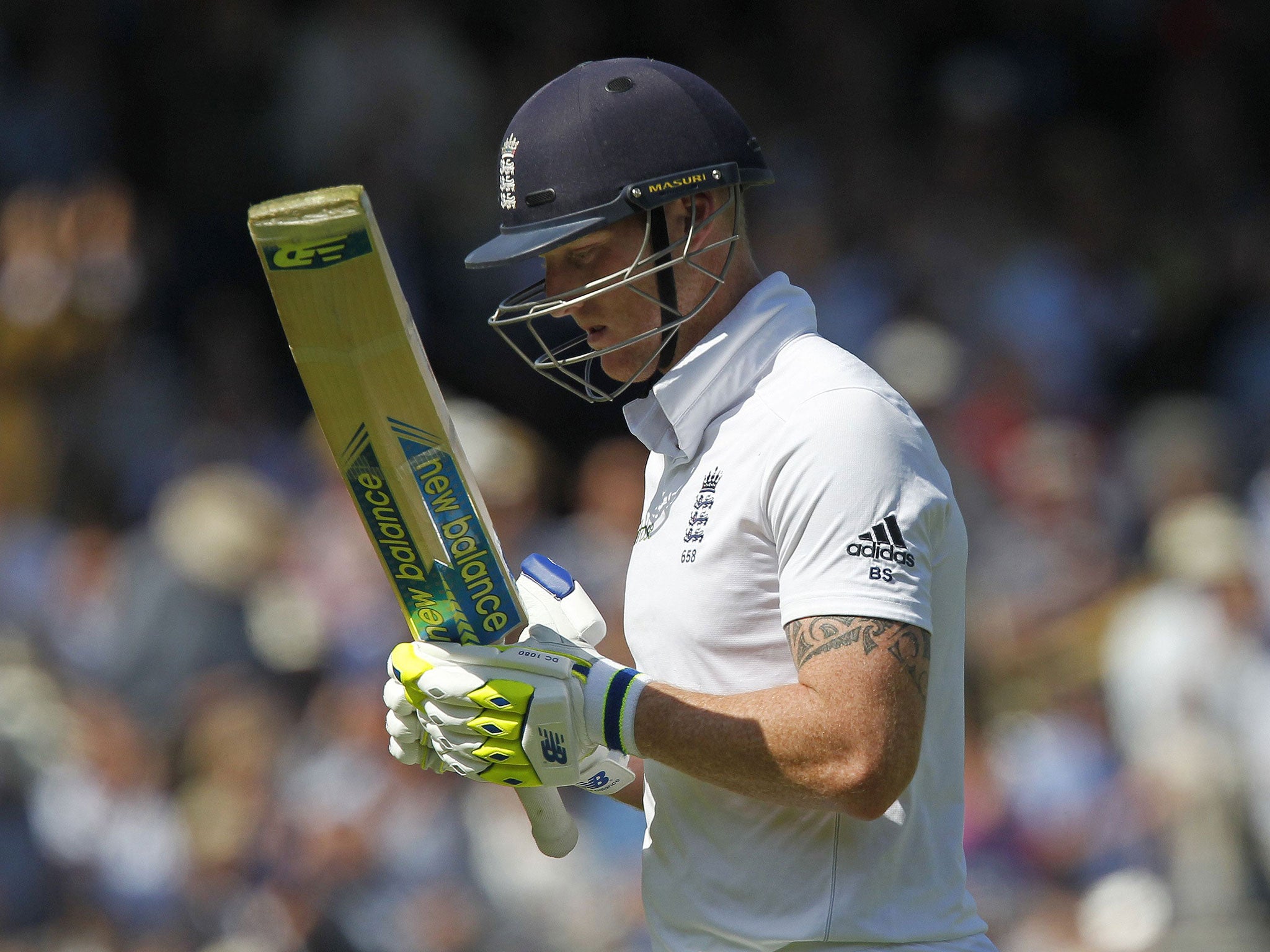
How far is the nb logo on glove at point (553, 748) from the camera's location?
2.04 metres

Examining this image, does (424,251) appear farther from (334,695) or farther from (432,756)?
(432,756)

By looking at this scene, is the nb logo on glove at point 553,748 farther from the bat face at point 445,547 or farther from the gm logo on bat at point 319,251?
the gm logo on bat at point 319,251

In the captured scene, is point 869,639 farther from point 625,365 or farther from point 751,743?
point 625,365

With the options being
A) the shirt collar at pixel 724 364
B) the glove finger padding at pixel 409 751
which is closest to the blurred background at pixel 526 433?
the glove finger padding at pixel 409 751

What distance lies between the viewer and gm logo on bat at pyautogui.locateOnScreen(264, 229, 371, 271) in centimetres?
196

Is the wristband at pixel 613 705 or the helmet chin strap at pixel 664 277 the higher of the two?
the helmet chin strap at pixel 664 277

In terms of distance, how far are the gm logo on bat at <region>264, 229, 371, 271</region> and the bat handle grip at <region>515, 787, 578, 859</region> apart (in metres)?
0.96

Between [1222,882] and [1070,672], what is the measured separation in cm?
86

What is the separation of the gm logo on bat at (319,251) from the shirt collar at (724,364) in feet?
1.77

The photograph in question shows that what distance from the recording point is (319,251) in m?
1.97

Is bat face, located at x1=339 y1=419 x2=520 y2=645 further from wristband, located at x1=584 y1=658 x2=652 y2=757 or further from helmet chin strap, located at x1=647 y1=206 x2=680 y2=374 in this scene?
helmet chin strap, located at x1=647 y1=206 x2=680 y2=374

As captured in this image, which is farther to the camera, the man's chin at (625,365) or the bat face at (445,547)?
the man's chin at (625,365)

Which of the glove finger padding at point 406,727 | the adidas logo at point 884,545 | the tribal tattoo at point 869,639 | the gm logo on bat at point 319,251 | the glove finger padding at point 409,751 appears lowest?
the glove finger padding at point 409,751

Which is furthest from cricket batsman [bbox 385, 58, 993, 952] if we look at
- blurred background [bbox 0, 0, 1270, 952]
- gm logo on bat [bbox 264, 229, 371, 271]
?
blurred background [bbox 0, 0, 1270, 952]
